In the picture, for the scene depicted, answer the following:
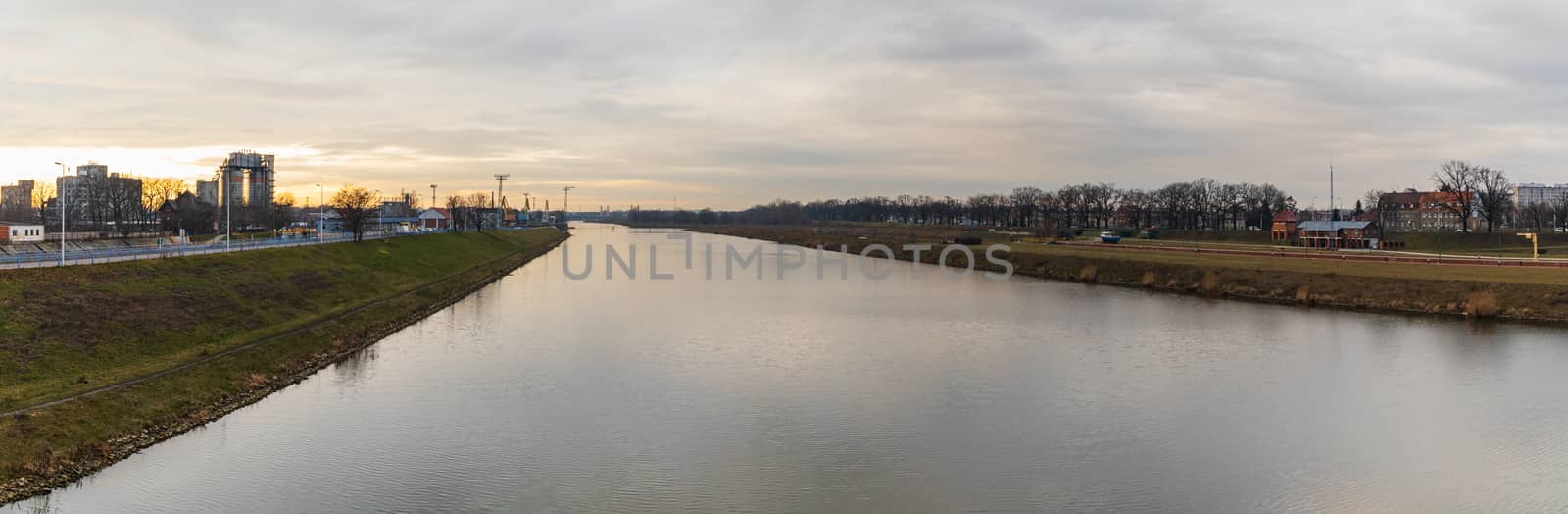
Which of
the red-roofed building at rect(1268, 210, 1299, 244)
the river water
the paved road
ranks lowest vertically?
the river water

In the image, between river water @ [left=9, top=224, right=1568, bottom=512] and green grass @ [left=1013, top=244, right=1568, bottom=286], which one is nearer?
river water @ [left=9, top=224, right=1568, bottom=512]

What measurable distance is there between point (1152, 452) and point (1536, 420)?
34.3ft

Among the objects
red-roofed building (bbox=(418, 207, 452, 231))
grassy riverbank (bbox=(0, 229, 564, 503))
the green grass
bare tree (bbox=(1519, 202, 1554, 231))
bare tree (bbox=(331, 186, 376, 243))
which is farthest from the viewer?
bare tree (bbox=(1519, 202, 1554, 231))

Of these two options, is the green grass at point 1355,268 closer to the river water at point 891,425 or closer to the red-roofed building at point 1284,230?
the river water at point 891,425

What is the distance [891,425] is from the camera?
20375 millimetres

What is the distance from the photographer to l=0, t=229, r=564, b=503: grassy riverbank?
17.3 metres

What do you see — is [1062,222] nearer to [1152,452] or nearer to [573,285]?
[573,285]

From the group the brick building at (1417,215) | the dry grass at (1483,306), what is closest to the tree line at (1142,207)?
the brick building at (1417,215)

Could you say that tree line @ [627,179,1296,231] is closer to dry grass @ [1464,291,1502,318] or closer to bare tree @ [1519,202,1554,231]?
bare tree @ [1519,202,1554,231]

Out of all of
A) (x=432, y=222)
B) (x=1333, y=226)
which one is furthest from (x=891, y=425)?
(x=432, y=222)

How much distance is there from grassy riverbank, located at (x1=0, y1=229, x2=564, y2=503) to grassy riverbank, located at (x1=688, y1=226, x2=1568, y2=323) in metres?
43.7

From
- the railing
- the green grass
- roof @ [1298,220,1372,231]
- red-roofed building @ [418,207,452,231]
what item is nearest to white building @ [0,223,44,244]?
the railing

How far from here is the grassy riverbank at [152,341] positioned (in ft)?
56.8

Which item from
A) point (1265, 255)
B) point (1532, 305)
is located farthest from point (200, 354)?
point (1265, 255)
